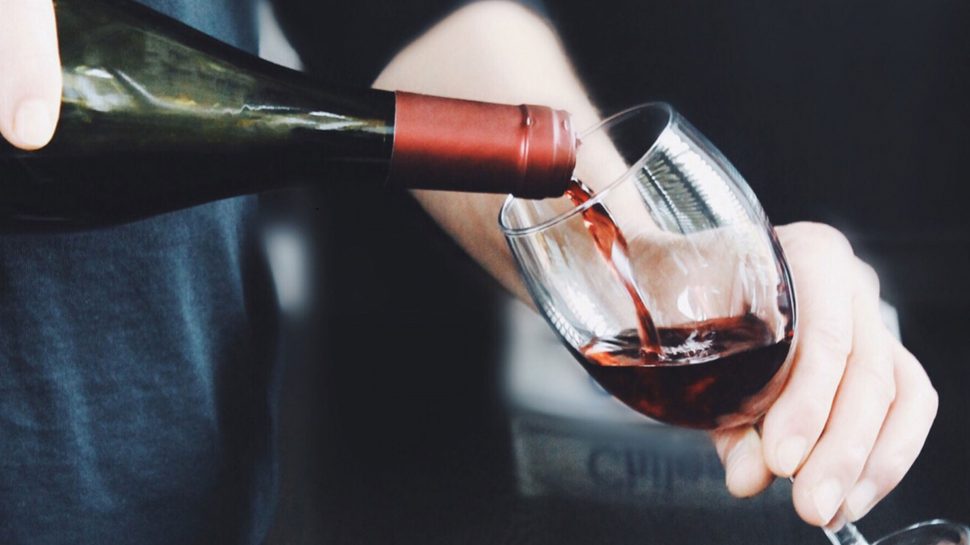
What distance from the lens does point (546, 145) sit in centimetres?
37

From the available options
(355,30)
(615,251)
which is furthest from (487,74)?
(615,251)

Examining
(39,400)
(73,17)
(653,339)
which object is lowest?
(653,339)

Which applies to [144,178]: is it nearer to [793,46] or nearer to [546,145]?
[546,145]

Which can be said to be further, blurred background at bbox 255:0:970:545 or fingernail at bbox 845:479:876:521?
blurred background at bbox 255:0:970:545

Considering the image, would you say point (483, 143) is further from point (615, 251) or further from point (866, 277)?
point (866, 277)

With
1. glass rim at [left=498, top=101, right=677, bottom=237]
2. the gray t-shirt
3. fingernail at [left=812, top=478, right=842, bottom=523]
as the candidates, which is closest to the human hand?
fingernail at [left=812, top=478, right=842, bottom=523]

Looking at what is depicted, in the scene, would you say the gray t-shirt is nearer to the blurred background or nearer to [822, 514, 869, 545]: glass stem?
the blurred background

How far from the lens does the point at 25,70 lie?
293 millimetres

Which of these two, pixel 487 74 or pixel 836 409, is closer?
pixel 836 409

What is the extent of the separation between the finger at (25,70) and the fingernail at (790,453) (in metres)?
0.34

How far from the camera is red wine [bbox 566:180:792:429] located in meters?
0.43

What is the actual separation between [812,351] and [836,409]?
3cm

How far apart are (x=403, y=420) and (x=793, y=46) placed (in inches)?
24.5

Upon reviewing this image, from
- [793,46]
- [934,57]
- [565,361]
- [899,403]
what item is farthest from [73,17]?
[934,57]
